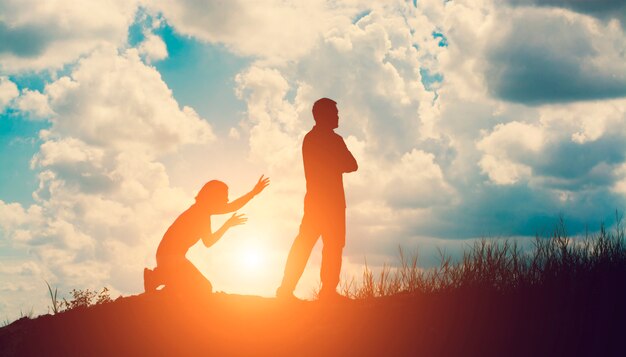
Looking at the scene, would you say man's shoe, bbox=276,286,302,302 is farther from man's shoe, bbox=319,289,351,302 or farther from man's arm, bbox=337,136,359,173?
man's arm, bbox=337,136,359,173

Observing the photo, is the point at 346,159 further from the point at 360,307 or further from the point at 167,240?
the point at 167,240

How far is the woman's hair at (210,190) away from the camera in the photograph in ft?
29.3

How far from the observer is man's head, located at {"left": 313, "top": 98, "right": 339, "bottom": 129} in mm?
9555

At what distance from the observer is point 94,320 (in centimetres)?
1055

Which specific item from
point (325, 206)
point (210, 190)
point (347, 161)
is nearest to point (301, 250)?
point (325, 206)

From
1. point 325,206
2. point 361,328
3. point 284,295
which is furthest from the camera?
A: point 284,295

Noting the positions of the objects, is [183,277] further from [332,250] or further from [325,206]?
[325,206]

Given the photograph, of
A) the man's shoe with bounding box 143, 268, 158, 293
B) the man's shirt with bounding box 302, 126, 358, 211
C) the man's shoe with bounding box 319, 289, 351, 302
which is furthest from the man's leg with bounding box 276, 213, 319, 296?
the man's shoe with bounding box 143, 268, 158, 293

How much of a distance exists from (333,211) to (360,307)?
1.47m

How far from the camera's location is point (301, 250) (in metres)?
9.45

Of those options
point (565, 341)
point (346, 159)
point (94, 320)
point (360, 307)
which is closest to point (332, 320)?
point (360, 307)

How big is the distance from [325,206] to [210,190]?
1718mm

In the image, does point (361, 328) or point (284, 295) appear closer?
point (361, 328)

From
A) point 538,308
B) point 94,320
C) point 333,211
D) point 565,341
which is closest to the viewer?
point 565,341
